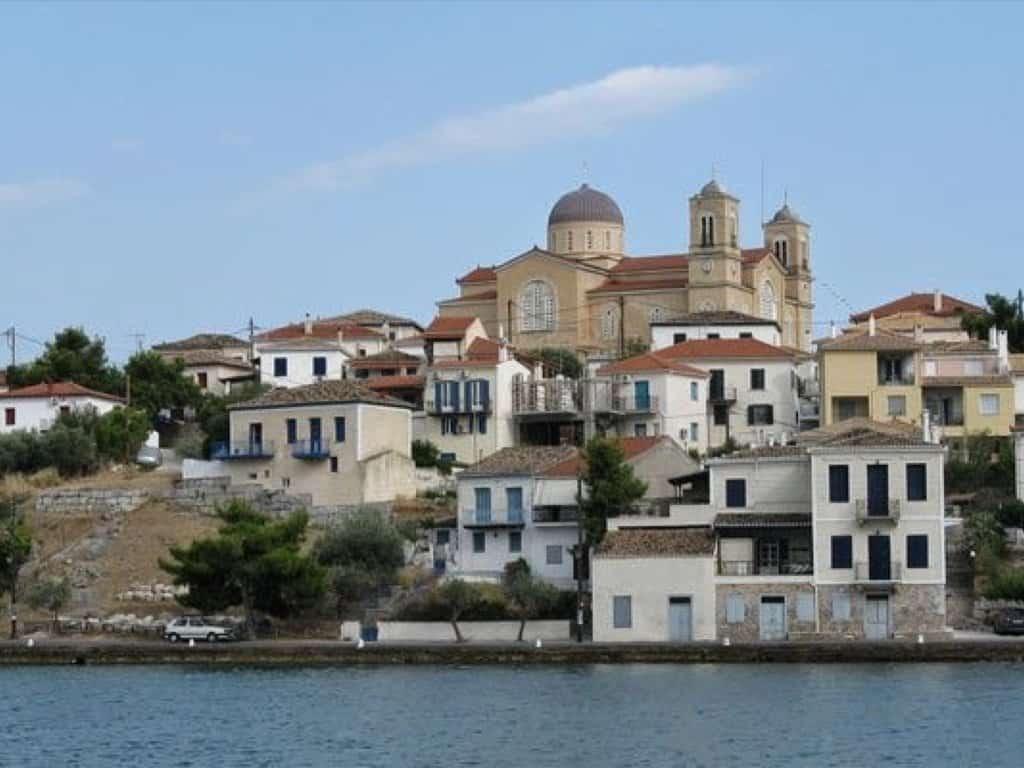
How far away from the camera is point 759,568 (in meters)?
67.6

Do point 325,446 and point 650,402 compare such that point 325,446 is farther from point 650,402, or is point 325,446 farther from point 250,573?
point 250,573

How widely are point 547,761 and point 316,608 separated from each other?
22701 millimetres

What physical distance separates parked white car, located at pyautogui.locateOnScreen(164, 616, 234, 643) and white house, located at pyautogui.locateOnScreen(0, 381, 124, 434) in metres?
25.7

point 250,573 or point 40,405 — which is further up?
point 40,405

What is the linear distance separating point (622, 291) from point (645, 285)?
1.23 metres

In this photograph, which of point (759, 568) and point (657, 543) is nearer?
point (657, 543)

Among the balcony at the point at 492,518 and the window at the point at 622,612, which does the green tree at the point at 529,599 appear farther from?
the balcony at the point at 492,518

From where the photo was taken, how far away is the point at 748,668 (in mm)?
62156

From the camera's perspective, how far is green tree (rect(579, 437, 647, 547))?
7131 centimetres

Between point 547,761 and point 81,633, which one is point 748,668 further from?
point 81,633

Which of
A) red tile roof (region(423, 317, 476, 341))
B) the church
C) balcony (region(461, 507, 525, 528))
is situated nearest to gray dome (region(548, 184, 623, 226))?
the church

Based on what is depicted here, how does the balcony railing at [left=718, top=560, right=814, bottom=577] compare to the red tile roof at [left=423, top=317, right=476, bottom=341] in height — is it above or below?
below

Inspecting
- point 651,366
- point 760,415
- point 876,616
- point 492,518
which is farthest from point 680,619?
point 760,415

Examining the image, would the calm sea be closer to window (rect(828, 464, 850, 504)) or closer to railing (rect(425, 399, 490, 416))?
window (rect(828, 464, 850, 504))
